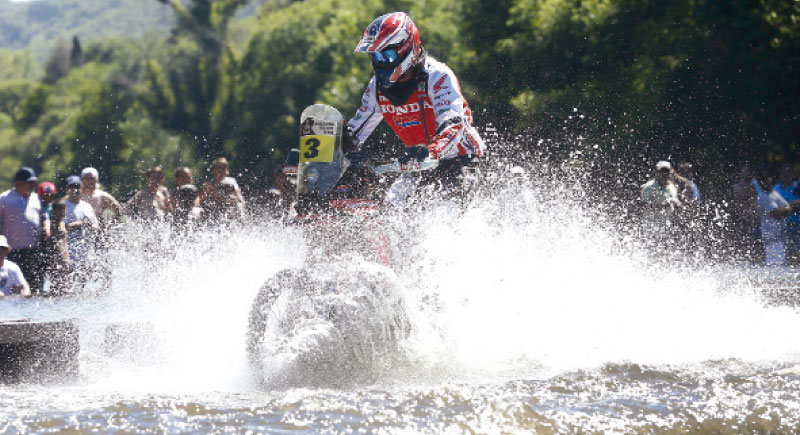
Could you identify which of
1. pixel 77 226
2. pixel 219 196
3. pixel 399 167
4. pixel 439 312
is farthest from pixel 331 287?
pixel 219 196

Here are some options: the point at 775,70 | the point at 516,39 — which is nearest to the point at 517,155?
the point at 516,39

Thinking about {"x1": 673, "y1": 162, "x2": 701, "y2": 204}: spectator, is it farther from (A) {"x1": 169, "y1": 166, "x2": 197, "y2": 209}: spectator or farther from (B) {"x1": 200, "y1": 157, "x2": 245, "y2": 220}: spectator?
(A) {"x1": 169, "y1": 166, "x2": 197, "y2": 209}: spectator

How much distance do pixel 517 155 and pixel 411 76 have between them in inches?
467

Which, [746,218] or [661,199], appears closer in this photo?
[661,199]

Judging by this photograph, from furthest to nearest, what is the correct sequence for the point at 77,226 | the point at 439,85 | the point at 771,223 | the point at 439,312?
1. the point at 771,223
2. the point at 77,226
3. the point at 439,85
4. the point at 439,312

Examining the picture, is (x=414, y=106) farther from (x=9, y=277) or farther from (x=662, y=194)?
(x=662, y=194)

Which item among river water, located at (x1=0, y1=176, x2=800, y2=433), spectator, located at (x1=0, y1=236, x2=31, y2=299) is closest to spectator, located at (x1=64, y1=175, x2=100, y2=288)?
spectator, located at (x1=0, y1=236, x2=31, y2=299)

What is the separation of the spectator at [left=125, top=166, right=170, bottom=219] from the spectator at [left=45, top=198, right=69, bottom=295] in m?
1.19

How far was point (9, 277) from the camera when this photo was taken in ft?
31.2

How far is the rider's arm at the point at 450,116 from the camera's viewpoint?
6.13 metres

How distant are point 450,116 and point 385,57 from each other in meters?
0.56

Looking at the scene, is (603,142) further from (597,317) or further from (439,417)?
(439,417)

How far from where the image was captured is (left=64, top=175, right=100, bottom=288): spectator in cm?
1059

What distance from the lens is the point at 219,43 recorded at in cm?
6141
